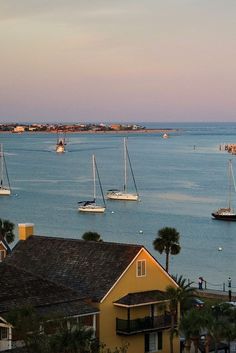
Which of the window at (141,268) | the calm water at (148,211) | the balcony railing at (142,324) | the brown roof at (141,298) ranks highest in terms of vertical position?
the window at (141,268)

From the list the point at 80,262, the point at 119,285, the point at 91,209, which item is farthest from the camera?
the point at 91,209

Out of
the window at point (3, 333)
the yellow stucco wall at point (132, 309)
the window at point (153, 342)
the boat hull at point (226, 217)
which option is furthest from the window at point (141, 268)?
the boat hull at point (226, 217)

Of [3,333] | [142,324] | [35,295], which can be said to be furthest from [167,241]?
[3,333]

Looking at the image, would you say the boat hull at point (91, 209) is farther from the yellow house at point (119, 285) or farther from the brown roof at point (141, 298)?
the brown roof at point (141, 298)

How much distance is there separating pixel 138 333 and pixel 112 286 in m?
2.18

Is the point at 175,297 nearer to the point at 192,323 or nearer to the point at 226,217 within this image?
the point at 192,323

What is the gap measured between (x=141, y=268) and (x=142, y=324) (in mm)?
2044

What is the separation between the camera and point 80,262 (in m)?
33.0

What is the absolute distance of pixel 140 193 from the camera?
453 feet

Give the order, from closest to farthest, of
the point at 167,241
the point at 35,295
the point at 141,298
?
1. the point at 35,295
2. the point at 141,298
3. the point at 167,241

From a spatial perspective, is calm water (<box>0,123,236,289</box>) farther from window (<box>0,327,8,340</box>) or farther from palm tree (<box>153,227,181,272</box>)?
window (<box>0,327,8,340</box>)

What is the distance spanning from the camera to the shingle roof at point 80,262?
31812mm

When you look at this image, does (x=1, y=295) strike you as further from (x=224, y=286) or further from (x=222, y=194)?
(x=222, y=194)

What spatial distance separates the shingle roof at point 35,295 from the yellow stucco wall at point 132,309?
1.31m
